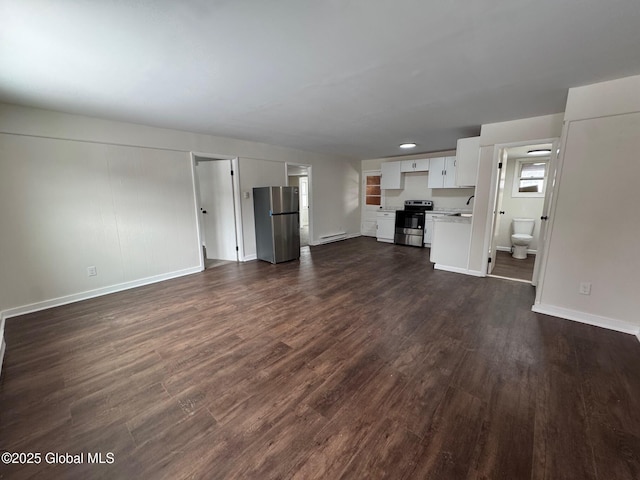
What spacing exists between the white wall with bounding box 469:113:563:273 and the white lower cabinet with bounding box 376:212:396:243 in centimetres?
266

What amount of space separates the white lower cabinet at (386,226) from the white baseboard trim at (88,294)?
15.4ft

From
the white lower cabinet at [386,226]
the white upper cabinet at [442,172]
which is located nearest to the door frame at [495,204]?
the white upper cabinet at [442,172]

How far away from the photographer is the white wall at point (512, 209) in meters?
5.20

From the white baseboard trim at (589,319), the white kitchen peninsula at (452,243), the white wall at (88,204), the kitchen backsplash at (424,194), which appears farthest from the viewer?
the kitchen backsplash at (424,194)

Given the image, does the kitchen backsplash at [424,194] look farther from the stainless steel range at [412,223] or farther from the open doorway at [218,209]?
the open doorway at [218,209]

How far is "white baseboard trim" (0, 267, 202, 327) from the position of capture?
9.44ft

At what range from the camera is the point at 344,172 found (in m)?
7.07

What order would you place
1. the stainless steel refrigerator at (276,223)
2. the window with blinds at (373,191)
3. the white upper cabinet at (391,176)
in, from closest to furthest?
the stainless steel refrigerator at (276,223)
the white upper cabinet at (391,176)
the window with blinds at (373,191)

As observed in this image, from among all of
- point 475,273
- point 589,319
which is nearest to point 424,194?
point 475,273

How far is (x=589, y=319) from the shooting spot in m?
2.61

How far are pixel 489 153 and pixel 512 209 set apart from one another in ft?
8.35

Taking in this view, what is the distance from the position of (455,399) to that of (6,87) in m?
4.56

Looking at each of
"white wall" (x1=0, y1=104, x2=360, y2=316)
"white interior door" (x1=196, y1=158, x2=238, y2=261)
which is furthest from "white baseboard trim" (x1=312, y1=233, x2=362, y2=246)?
"white wall" (x1=0, y1=104, x2=360, y2=316)

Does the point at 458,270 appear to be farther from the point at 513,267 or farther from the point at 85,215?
the point at 85,215
